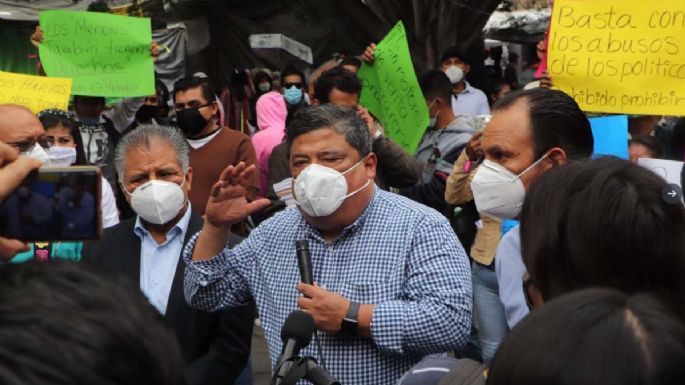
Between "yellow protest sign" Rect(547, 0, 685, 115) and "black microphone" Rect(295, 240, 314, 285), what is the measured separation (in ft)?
6.92

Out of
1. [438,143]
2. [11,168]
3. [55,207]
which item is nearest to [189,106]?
[438,143]

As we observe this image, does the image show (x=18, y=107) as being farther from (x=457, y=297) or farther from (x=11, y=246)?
(x=11, y=246)

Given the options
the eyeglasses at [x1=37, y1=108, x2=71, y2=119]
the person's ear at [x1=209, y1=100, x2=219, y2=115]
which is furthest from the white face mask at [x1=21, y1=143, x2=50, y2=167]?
the person's ear at [x1=209, y1=100, x2=219, y2=115]

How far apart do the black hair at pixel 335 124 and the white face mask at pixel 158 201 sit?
0.73 metres

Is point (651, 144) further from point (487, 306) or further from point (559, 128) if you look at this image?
point (559, 128)

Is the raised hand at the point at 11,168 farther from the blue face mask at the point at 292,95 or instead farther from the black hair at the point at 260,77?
the black hair at the point at 260,77

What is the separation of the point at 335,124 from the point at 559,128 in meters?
0.74

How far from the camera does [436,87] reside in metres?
6.96

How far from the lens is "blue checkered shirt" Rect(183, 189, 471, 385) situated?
308 cm

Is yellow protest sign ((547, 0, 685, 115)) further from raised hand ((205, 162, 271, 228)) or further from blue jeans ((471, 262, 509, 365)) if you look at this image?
raised hand ((205, 162, 271, 228))

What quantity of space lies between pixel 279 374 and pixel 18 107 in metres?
3.19

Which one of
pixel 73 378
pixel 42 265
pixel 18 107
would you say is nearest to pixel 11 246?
pixel 42 265

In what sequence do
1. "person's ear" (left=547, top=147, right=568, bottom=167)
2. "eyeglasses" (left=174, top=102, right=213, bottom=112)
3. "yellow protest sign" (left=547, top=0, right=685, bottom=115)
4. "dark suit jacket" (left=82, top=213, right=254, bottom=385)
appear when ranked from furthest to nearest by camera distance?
"eyeglasses" (left=174, top=102, right=213, bottom=112) < "yellow protest sign" (left=547, top=0, right=685, bottom=115) < "dark suit jacket" (left=82, top=213, right=254, bottom=385) < "person's ear" (left=547, top=147, right=568, bottom=167)

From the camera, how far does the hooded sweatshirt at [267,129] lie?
23.9 feet
